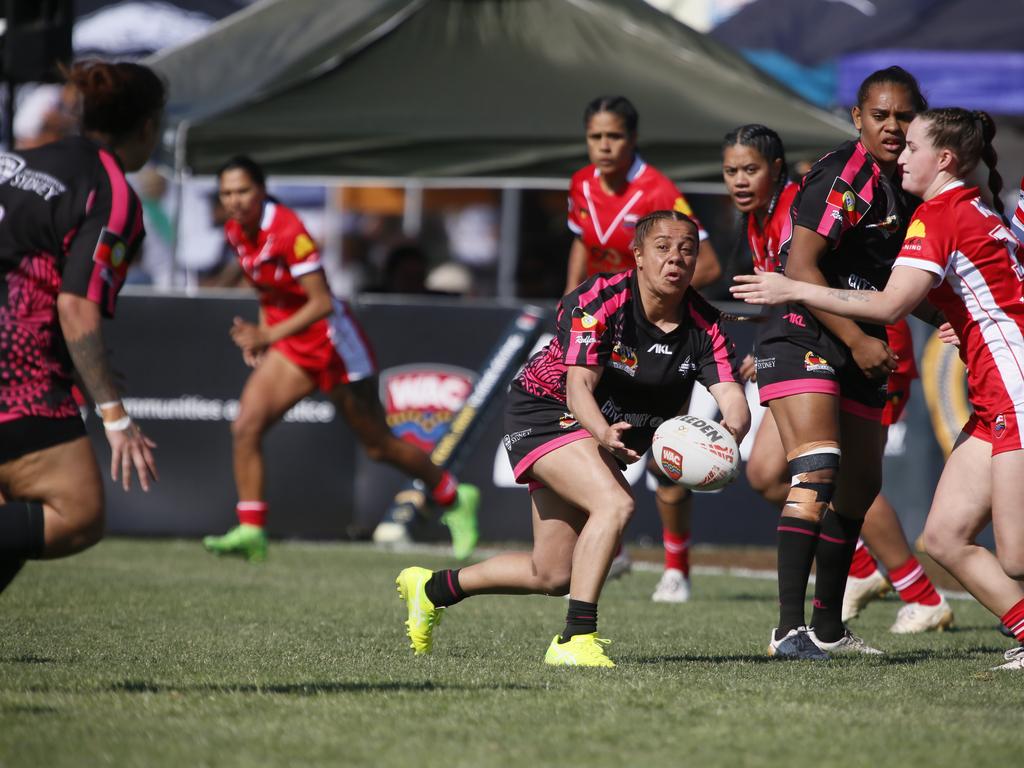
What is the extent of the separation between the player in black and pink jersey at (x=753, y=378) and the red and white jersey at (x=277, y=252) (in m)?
3.28

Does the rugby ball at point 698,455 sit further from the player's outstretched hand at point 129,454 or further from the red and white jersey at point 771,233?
the player's outstretched hand at point 129,454

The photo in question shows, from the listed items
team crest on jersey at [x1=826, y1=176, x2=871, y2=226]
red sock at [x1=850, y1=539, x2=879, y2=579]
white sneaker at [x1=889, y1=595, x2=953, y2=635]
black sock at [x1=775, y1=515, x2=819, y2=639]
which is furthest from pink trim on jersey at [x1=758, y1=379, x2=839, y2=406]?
red sock at [x1=850, y1=539, x2=879, y2=579]

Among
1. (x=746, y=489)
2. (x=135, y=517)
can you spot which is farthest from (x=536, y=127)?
(x=135, y=517)

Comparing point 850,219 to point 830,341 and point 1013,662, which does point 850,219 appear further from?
point 1013,662

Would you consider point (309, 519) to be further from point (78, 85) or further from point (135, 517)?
point (78, 85)

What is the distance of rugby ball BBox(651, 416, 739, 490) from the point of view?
5461mm

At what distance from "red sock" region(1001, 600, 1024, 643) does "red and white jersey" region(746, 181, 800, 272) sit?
192 centimetres

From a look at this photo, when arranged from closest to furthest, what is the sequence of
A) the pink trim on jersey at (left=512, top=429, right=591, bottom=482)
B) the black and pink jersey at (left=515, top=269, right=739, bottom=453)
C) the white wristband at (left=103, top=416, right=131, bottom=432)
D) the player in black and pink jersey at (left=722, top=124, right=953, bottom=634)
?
the white wristband at (left=103, top=416, right=131, bottom=432) < the black and pink jersey at (left=515, top=269, right=739, bottom=453) < the pink trim on jersey at (left=512, top=429, right=591, bottom=482) < the player in black and pink jersey at (left=722, top=124, right=953, bottom=634)

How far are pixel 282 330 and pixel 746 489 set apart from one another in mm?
3890

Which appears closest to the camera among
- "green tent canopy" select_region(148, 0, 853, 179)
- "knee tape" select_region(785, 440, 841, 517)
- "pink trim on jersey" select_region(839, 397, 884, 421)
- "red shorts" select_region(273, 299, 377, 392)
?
"knee tape" select_region(785, 440, 841, 517)

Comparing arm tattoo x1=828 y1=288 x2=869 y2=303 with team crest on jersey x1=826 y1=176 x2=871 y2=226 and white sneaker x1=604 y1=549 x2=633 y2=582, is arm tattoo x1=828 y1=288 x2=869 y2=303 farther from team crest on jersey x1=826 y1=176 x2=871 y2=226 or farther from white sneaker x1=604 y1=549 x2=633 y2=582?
white sneaker x1=604 y1=549 x2=633 y2=582

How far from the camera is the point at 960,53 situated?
14516mm

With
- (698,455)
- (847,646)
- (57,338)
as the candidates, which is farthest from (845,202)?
(57,338)

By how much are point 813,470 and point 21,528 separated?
296 cm
